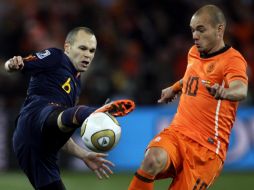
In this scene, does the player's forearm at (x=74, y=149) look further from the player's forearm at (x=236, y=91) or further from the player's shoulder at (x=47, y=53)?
the player's forearm at (x=236, y=91)

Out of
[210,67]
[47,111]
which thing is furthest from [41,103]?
[210,67]

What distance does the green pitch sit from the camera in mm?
10688

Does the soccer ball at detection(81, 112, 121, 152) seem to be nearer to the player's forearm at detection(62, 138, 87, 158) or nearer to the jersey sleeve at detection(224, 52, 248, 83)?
the player's forearm at detection(62, 138, 87, 158)

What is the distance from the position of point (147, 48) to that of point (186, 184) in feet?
27.8

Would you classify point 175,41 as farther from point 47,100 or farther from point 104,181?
point 47,100

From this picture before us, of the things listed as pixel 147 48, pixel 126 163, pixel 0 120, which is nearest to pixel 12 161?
pixel 0 120

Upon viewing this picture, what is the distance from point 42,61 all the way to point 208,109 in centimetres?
160

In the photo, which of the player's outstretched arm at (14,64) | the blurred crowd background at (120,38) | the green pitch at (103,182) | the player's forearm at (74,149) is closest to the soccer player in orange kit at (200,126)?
the player's forearm at (74,149)

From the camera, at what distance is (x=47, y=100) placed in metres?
6.72

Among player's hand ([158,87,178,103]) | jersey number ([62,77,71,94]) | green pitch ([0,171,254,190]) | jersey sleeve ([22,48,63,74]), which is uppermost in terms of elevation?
jersey sleeve ([22,48,63,74])

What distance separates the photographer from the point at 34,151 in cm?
674

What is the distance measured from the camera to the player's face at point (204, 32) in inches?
260

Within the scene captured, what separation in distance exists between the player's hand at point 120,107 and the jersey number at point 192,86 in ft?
2.83

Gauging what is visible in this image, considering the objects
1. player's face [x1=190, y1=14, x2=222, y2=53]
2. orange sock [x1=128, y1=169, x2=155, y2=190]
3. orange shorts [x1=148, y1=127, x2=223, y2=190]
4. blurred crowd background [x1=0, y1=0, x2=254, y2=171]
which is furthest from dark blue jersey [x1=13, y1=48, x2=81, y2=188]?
blurred crowd background [x1=0, y1=0, x2=254, y2=171]
